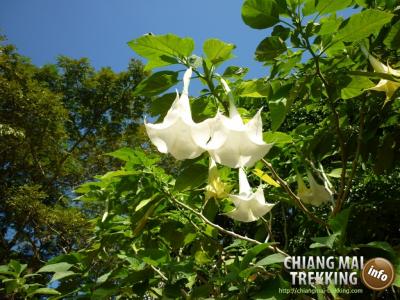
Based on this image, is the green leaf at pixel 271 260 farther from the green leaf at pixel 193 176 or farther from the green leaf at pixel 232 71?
the green leaf at pixel 232 71

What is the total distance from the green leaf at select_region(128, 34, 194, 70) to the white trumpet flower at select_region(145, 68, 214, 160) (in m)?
0.34

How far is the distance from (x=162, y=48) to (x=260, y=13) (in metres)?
0.32

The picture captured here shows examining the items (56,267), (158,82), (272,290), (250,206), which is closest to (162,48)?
(158,82)

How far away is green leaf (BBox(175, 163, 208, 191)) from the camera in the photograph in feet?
4.56

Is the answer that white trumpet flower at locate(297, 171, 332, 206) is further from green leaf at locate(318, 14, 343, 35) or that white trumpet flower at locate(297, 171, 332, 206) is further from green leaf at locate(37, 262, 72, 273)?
green leaf at locate(37, 262, 72, 273)

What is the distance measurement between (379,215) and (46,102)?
9.24 m

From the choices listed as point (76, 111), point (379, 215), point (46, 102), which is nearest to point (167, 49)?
point (379, 215)

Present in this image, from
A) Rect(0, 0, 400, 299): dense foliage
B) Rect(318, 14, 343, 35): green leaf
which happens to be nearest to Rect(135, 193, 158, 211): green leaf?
Rect(0, 0, 400, 299): dense foliage

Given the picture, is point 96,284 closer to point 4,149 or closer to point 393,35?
point 393,35

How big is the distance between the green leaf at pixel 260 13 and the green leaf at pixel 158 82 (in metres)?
0.29

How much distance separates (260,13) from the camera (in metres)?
1.25

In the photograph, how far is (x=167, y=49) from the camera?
1274 millimetres

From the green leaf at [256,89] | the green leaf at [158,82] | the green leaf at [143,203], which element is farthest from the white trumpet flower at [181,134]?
the green leaf at [143,203]

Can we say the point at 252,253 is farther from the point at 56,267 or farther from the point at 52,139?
the point at 52,139
